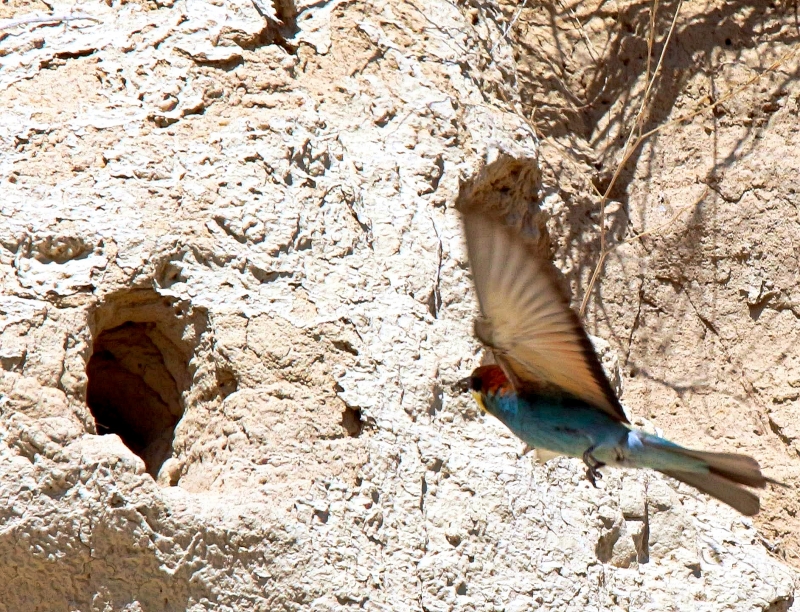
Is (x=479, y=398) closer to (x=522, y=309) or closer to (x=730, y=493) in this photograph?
(x=522, y=309)

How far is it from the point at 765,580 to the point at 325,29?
1488mm

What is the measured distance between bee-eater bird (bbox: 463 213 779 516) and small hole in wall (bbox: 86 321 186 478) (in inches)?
23.6

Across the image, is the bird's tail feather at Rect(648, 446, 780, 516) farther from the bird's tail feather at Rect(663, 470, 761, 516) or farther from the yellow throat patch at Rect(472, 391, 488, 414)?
the yellow throat patch at Rect(472, 391, 488, 414)

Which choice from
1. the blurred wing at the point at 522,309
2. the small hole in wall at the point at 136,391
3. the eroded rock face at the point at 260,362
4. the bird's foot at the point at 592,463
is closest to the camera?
the blurred wing at the point at 522,309

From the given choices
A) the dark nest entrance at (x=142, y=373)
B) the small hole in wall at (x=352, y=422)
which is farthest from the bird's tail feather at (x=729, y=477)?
the dark nest entrance at (x=142, y=373)

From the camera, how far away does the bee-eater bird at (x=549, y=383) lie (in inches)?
74.7

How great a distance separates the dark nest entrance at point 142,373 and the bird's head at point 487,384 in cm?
53

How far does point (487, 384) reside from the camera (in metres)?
2.19

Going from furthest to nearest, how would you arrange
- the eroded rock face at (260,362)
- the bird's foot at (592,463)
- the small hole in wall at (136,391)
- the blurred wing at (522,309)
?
the small hole in wall at (136,391) < the bird's foot at (592,463) < the eroded rock face at (260,362) < the blurred wing at (522,309)

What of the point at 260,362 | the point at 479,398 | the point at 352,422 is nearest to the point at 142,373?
the point at 260,362

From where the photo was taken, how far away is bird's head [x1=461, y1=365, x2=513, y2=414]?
2172mm

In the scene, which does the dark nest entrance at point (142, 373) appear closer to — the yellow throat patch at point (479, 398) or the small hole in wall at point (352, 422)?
the small hole in wall at point (352, 422)

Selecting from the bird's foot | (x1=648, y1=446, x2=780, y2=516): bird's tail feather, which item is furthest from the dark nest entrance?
(x1=648, y1=446, x2=780, y2=516): bird's tail feather

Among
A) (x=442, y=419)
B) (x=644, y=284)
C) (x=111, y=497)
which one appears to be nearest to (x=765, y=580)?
(x=442, y=419)
